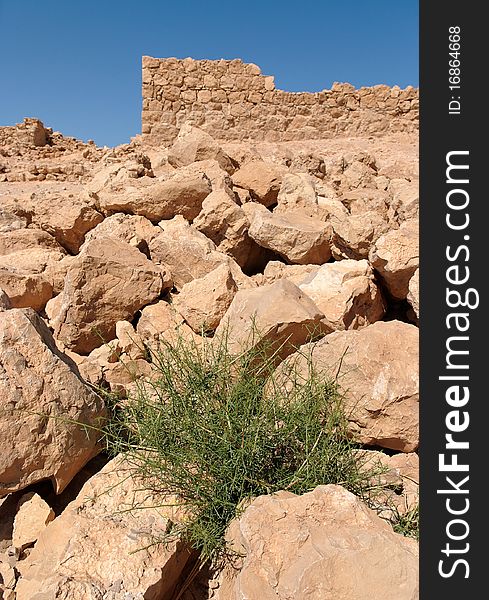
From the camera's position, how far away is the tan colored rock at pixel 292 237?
4086mm

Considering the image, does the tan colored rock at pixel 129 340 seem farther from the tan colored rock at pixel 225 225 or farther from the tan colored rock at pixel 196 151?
the tan colored rock at pixel 196 151

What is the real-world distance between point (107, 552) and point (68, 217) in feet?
11.8

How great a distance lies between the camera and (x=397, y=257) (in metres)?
3.49

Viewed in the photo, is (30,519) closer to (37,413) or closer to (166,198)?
(37,413)

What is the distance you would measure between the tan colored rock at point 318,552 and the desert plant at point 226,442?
17cm

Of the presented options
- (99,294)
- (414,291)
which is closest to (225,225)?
(99,294)

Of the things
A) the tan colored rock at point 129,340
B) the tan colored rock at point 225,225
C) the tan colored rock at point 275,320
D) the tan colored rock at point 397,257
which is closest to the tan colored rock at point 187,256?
the tan colored rock at point 225,225

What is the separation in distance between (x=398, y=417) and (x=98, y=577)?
1.57 metres

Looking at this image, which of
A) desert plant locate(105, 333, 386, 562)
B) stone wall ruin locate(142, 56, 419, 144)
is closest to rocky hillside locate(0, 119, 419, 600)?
desert plant locate(105, 333, 386, 562)

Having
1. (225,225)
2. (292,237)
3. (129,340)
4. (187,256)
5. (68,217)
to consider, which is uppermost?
(68,217)

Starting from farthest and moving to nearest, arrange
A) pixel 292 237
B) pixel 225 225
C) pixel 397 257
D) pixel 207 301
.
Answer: pixel 225 225
pixel 292 237
pixel 397 257
pixel 207 301

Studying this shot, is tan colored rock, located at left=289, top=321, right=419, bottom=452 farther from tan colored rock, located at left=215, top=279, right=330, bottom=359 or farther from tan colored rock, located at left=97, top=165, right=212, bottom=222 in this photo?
tan colored rock, located at left=97, top=165, right=212, bottom=222

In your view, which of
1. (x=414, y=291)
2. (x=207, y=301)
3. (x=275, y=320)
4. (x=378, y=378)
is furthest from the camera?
(x=207, y=301)

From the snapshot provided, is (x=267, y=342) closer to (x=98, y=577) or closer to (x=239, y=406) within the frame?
(x=239, y=406)
